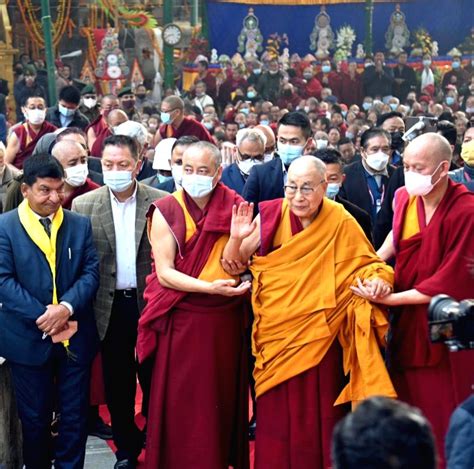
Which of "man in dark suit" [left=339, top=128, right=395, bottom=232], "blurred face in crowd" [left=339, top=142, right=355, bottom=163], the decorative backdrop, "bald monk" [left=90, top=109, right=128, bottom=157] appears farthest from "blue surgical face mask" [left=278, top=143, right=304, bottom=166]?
the decorative backdrop

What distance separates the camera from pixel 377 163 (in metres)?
7.03

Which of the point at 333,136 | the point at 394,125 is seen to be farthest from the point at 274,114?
the point at 394,125

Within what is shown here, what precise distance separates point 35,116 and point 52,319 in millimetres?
4437

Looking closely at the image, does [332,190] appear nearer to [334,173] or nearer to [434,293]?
[334,173]

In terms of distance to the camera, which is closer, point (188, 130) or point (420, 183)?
point (420, 183)

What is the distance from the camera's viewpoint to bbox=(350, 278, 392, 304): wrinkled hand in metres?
4.93

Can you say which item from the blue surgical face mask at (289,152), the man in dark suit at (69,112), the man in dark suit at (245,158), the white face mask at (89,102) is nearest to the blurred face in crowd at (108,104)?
the white face mask at (89,102)

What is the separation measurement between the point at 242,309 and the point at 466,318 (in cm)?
200

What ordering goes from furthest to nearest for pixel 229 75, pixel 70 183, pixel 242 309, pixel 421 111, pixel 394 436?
pixel 229 75
pixel 421 111
pixel 70 183
pixel 242 309
pixel 394 436

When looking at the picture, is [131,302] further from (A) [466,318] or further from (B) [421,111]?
(B) [421,111]

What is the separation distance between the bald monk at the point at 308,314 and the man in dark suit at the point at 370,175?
1790mm

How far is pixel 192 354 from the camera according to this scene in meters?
5.21

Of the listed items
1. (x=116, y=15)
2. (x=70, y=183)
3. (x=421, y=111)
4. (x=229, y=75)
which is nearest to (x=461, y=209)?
(x=70, y=183)

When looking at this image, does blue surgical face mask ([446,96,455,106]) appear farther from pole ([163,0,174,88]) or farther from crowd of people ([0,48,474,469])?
crowd of people ([0,48,474,469])
